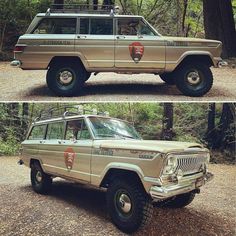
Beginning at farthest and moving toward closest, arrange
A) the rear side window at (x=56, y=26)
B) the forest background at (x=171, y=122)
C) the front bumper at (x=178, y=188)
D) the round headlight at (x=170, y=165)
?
the forest background at (x=171, y=122), the rear side window at (x=56, y=26), the round headlight at (x=170, y=165), the front bumper at (x=178, y=188)

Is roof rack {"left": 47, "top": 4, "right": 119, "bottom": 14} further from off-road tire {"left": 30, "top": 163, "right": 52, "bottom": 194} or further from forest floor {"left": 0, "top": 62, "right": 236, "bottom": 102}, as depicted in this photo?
off-road tire {"left": 30, "top": 163, "right": 52, "bottom": 194}

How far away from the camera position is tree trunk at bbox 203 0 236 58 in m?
7.21

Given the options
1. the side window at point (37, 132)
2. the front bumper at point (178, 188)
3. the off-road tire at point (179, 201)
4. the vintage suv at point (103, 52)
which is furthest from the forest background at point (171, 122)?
the front bumper at point (178, 188)

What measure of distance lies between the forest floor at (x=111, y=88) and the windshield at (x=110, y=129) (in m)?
0.40

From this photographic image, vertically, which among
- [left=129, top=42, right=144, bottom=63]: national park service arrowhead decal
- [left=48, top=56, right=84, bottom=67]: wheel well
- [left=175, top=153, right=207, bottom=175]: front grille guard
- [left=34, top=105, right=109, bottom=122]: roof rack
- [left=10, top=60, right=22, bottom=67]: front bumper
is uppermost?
[left=129, top=42, right=144, bottom=63]: national park service arrowhead decal

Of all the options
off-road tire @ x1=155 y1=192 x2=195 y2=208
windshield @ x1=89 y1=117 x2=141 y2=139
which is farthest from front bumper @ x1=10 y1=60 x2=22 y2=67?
off-road tire @ x1=155 y1=192 x2=195 y2=208

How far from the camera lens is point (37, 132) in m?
7.66

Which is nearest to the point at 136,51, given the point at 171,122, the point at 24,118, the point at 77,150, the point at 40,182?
the point at 77,150

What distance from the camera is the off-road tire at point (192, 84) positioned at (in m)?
5.81

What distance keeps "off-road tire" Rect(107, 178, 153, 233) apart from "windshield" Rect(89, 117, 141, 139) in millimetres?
945

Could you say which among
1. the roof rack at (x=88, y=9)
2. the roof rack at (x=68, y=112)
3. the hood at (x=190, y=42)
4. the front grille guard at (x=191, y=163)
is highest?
the roof rack at (x=88, y=9)

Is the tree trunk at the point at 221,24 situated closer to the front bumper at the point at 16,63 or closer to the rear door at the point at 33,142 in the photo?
the front bumper at the point at 16,63

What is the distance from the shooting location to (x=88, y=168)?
17.3 feet

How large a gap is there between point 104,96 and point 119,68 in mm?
577
